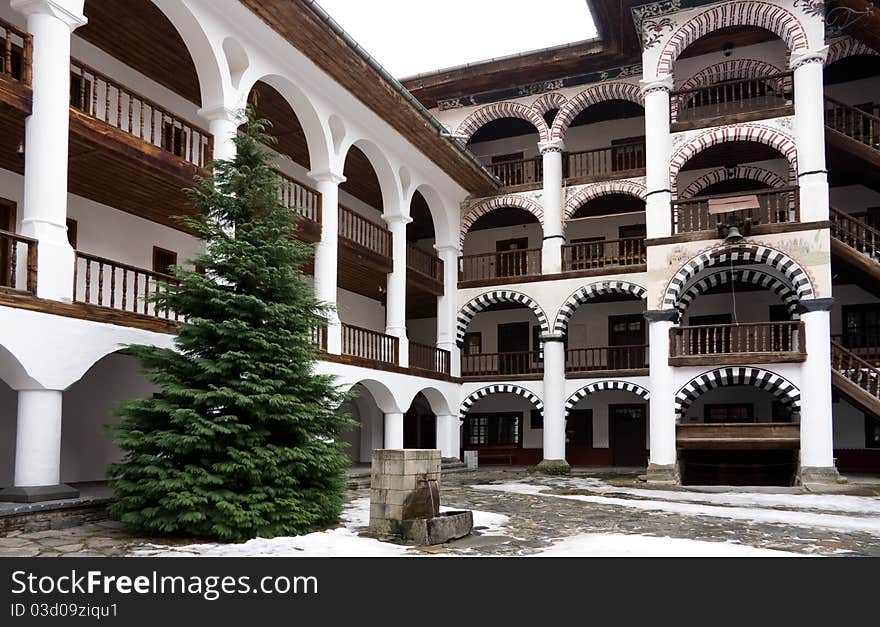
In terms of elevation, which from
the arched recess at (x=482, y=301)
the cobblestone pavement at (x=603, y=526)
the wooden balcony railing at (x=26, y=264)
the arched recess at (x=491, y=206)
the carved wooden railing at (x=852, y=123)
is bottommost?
the cobblestone pavement at (x=603, y=526)

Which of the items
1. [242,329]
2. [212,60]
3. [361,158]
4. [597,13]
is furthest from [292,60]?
[597,13]

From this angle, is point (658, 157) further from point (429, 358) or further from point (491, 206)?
point (429, 358)

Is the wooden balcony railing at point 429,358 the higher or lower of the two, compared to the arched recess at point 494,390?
higher

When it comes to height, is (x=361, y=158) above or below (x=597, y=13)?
below

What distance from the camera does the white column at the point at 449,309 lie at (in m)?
20.0

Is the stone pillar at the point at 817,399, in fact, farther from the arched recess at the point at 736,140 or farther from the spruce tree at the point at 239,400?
the spruce tree at the point at 239,400

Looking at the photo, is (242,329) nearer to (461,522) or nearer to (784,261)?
(461,522)

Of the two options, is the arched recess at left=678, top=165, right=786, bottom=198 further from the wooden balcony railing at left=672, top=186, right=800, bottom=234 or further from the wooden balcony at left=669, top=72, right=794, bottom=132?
the wooden balcony at left=669, top=72, right=794, bottom=132

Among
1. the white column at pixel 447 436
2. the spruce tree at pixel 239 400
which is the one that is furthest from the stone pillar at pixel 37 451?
the white column at pixel 447 436

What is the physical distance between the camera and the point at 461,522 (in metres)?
8.49

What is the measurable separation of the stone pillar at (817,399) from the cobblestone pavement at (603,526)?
1.05 metres

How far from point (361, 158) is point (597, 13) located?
5.86 meters

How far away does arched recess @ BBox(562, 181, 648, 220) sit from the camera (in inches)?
750

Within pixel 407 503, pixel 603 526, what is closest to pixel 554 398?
pixel 603 526
